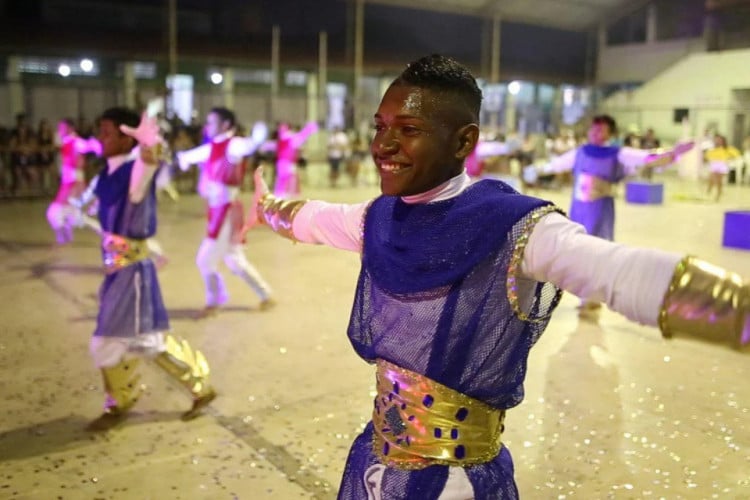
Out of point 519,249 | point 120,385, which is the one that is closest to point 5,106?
point 120,385

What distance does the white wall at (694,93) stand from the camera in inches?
989

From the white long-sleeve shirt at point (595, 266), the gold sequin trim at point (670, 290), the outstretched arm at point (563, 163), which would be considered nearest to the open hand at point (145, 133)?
the white long-sleeve shirt at point (595, 266)

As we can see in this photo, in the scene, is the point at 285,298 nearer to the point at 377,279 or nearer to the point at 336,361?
the point at 336,361

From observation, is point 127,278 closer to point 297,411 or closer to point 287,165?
point 297,411

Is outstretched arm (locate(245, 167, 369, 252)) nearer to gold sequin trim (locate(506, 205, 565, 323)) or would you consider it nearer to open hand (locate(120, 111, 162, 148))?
gold sequin trim (locate(506, 205, 565, 323))

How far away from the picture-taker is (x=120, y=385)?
13.9 feet

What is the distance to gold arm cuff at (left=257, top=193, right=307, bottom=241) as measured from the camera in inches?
91.7

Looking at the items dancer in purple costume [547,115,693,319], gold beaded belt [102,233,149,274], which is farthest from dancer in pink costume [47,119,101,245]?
dancer in purple costume [547,115,693,319]

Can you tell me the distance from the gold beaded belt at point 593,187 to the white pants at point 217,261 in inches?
124

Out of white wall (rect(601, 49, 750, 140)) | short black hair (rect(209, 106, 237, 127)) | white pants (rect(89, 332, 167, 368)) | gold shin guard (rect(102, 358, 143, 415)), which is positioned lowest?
gold shin guard (rect(102, 358, 143, 415))

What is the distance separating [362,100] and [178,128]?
9.85 m

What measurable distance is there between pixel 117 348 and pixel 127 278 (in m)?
0.39

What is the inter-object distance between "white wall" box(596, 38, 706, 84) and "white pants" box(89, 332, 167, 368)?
97.0 ft

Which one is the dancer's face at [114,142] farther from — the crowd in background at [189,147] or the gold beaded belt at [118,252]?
the crowd in background at [189,147]
